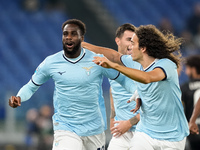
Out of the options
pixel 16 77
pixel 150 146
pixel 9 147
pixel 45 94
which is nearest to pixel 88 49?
pixel 150 146

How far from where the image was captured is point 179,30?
61.7 ft

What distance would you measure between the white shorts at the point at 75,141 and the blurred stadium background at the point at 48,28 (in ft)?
22.7

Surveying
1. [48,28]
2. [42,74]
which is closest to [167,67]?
[42,74]

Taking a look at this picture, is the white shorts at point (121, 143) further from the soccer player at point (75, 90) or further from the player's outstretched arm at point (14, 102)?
the player's outstretched arm at point (14, 102)

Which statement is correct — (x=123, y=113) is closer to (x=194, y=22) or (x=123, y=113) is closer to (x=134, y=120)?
(x=134, y=120)

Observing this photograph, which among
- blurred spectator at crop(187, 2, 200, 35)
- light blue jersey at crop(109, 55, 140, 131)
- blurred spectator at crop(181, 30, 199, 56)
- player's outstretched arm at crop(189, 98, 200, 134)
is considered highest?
blurred spectator at crop(187, 2, 200, 35)

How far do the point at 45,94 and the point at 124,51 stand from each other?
21.6ft

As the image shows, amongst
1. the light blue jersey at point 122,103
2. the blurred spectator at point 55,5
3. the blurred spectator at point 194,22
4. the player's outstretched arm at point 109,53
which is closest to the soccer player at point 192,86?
the light blue jersey at point 122,103

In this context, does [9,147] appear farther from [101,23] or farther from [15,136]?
[101,23]

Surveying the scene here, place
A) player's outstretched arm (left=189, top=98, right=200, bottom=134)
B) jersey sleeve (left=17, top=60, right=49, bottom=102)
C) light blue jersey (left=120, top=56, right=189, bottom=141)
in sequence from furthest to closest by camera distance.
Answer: player's outstretched arm (left=189, top=98, right=200, bottom=134) → jersey sleeve (left=17, top=60, right=49, bottom=102) → light blue jersey (left=120, top=56, right=189, bottom=141)

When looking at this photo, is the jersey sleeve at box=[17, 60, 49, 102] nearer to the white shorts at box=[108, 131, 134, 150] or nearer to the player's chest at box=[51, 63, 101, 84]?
the player's chest at box=[51, 63, 101, 84]

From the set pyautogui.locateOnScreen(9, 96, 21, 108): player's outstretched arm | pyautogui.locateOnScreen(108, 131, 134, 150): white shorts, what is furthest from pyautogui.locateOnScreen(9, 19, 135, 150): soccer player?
pyautogui.locateOnScreen(108, 131, 134, 150): white shorts

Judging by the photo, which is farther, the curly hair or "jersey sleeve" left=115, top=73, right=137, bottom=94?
"jersey sleeve" left=115, top=73, right=137, bottom=94

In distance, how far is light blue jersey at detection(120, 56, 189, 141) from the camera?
18.3ft
